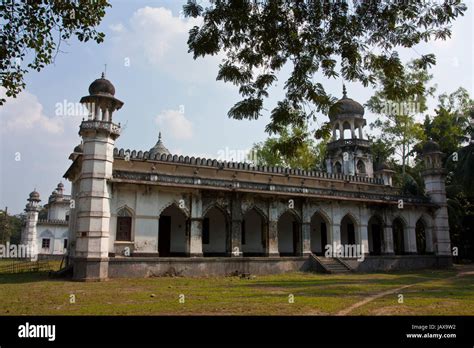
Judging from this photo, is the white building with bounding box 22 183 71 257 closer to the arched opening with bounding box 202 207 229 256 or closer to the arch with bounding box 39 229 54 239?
the arch with bounding box 39 229 54 239

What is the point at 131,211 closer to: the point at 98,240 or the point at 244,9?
the point at 98,240

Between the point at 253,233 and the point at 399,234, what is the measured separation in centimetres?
1365

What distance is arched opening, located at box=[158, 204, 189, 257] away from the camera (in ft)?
68.7

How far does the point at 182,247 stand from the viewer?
70.2ft

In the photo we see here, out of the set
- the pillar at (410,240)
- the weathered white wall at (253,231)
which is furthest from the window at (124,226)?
the pillar at (410,240)

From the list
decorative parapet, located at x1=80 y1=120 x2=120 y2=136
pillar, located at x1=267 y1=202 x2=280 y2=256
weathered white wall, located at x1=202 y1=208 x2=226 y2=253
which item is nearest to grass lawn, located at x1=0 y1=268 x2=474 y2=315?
pillar, located at x1=267 y1=202 x2=280 y2=256

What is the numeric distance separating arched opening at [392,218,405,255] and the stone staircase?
264 inches

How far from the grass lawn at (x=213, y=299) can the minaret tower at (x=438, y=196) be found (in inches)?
525

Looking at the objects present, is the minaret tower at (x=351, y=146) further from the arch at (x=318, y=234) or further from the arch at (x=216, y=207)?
the arch at (x=216, y=207)

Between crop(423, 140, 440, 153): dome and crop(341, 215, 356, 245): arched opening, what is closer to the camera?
crop(341, 215, 356, 245): arched opening

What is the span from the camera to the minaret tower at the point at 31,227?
131 feet

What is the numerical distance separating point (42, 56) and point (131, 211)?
11324mm

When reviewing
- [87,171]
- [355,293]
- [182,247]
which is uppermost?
[87,171]
